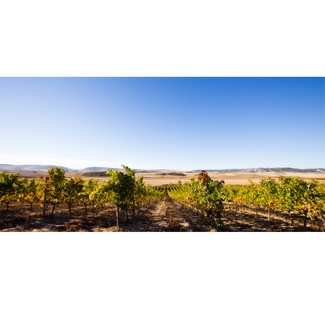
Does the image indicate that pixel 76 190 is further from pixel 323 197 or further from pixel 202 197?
pixel 323 197

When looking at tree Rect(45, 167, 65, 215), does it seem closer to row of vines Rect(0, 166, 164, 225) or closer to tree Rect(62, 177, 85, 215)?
row of vines Rect(0, 166, 164, 225)

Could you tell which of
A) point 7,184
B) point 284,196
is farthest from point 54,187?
point 284,196

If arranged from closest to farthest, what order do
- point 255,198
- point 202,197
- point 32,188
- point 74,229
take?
point 202,197 < point 74,229 < point 32,188 < point 255,198

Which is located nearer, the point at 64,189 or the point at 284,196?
the point at 284,196

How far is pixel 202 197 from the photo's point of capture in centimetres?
1011

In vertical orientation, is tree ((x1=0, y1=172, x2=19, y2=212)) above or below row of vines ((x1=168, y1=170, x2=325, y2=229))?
above

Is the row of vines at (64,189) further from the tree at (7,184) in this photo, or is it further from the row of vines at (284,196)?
the row of vines at (284,196)

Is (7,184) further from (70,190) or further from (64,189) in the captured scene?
(70,190)

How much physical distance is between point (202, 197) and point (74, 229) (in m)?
10.0

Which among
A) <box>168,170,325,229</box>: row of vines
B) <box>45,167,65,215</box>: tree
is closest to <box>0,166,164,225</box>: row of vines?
<box>45,167,65,215</box>: tree

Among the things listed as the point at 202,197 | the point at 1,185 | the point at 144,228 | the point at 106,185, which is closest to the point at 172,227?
the point at 144,228

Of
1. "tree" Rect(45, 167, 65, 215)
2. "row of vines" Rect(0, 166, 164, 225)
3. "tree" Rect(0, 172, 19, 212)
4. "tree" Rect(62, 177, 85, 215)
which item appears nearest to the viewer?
"row of vines" Rect(0, 166, 164, 225)

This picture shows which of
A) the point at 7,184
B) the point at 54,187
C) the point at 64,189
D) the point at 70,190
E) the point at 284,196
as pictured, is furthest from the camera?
the point at 70,190

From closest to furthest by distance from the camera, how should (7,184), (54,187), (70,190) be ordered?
(7,184) → (54,187) → (70,190)
